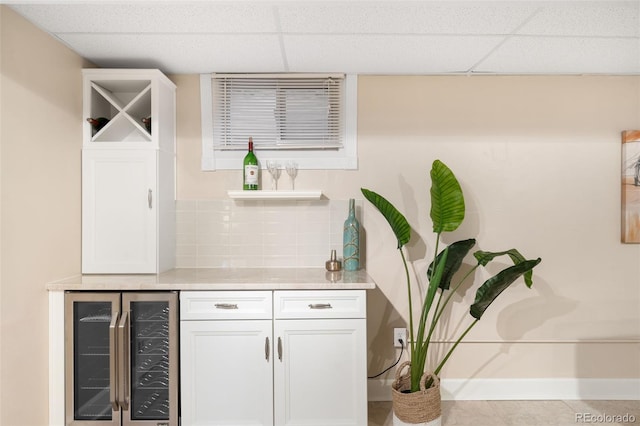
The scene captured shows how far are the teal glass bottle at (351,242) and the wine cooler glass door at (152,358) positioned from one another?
108 cm

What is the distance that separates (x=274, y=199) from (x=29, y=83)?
1.48m

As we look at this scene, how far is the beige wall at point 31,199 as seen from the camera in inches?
73.6

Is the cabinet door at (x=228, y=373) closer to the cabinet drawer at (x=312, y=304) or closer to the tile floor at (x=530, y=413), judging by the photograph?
the cabinet drawer at (x=312, y=304)

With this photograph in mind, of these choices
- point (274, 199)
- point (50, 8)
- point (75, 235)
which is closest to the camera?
point (50, 8)

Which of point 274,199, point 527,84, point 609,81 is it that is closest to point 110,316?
point 274,199

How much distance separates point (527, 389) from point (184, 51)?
3135 mm

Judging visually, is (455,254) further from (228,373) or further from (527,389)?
(228,373)

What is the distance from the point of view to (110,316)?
217 centimetres

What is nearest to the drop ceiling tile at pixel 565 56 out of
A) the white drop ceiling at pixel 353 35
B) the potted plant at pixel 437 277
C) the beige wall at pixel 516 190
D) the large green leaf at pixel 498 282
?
the white drop ceiling at pixel 353 35

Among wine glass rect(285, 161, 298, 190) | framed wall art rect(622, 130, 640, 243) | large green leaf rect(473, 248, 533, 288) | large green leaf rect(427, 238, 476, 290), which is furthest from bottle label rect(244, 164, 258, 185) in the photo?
framed wall art rect(622, 130, 640, 243)

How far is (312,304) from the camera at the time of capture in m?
2.19

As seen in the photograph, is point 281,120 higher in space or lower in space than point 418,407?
higher

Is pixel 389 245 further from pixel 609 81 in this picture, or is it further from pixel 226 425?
pixel 609 81

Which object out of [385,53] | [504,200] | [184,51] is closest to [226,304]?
[184,51]
